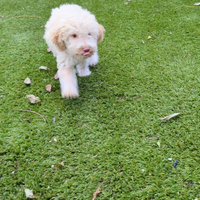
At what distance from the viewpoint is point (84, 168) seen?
149 centimetres

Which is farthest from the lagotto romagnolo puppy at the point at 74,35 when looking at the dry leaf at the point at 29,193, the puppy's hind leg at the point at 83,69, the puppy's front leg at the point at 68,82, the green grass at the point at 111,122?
the dry leaf at the point at 29,193

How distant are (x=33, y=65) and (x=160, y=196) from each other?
2.20 metres

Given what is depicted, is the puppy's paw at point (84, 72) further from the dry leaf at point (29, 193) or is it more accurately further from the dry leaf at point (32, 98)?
the dry leaf at point (29, 193)

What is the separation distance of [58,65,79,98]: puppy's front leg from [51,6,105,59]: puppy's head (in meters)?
0.29

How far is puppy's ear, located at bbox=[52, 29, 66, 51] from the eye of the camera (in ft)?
5.63

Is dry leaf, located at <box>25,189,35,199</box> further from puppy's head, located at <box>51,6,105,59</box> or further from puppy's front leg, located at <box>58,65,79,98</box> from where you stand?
puppy's head, located at <box>51,6,105,59</box>

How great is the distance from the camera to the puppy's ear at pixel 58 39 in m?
1.72

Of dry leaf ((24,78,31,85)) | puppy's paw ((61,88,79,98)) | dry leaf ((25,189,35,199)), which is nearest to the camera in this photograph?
dry leaf ((25,189,35,199))

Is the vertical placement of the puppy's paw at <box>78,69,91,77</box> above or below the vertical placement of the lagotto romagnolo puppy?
below

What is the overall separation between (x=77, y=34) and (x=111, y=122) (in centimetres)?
94

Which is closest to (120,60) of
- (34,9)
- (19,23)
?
(19,23)

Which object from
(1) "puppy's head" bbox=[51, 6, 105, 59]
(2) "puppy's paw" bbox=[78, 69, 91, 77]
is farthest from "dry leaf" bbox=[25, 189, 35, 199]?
(2) "puppy's paw" bbox=[78, 69, 91, 77]

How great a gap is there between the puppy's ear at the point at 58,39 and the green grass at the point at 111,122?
55 cm

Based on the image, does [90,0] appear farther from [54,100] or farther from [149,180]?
[149,180]
